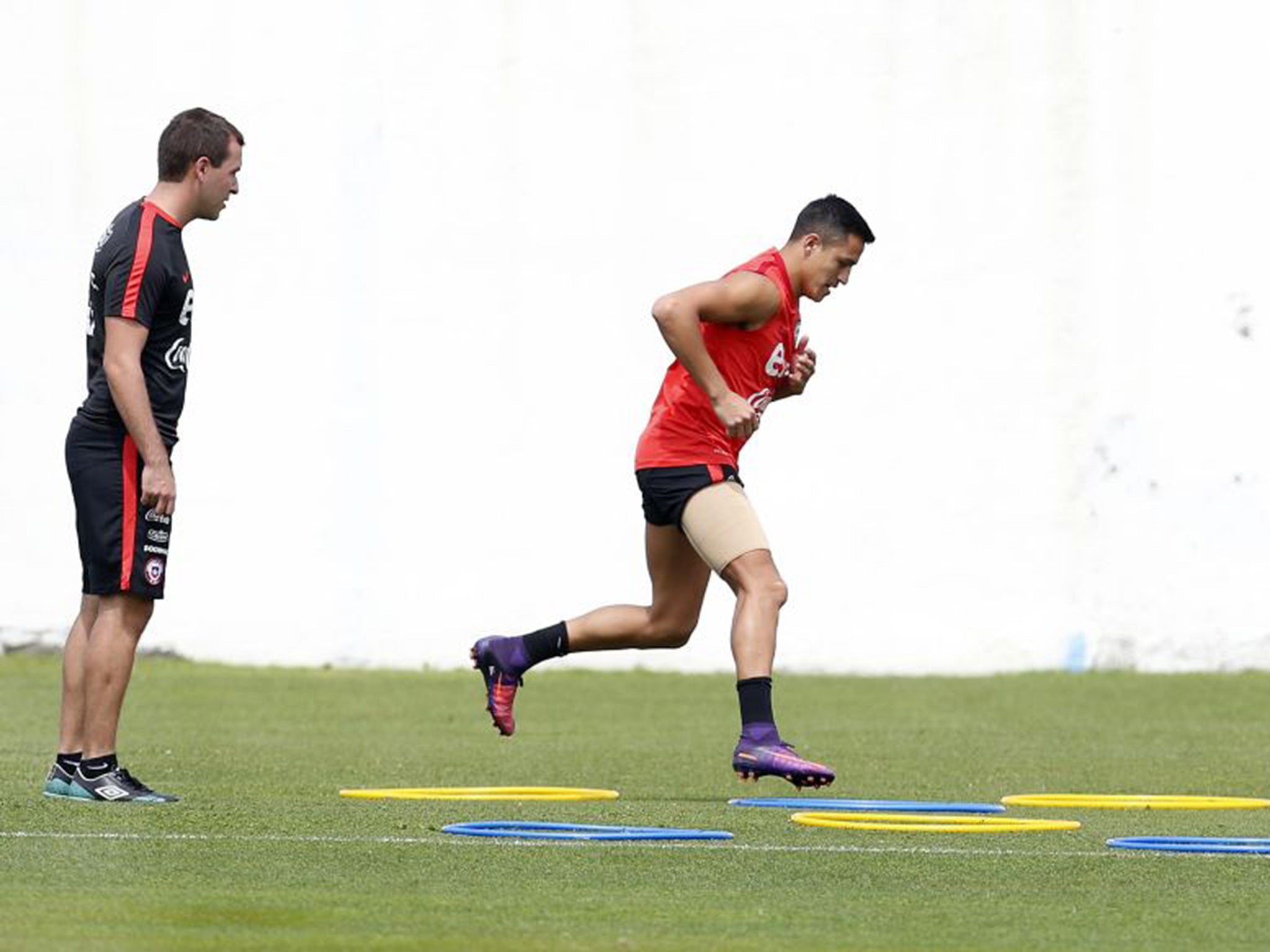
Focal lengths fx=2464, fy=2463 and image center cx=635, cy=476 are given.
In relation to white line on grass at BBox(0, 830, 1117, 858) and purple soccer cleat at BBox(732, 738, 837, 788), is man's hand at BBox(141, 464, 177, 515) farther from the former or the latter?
purple soccer cleat at BBox(732, 738, 837, 788)

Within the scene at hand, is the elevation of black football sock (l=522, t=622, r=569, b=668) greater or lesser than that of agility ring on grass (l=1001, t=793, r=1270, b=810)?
greater

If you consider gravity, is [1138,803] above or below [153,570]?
below

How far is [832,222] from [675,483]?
37.2 inches

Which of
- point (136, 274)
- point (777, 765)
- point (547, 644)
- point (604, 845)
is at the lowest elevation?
point (604, 845)

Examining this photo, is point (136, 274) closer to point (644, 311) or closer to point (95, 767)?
point (95, 767)

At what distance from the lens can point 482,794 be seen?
7.42m

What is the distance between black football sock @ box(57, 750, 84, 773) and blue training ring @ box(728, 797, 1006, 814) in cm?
192

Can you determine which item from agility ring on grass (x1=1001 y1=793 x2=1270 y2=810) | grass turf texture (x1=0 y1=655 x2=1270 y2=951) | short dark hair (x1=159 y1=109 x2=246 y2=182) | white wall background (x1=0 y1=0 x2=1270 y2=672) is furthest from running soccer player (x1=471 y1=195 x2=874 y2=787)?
white wall background (x1=0 y1=0 x2=1270 y2=672)

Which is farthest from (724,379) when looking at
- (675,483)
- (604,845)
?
(604,845)

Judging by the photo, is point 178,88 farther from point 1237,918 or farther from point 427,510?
point 1237,918

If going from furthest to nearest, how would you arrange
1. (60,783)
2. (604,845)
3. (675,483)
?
(675,483) → (60,783) → (604,845)

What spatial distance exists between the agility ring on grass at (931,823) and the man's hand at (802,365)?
1.44m

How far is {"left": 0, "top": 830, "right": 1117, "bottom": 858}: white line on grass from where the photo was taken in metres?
5.89

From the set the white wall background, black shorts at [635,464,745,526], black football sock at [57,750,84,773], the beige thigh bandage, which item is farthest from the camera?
the white wall background
